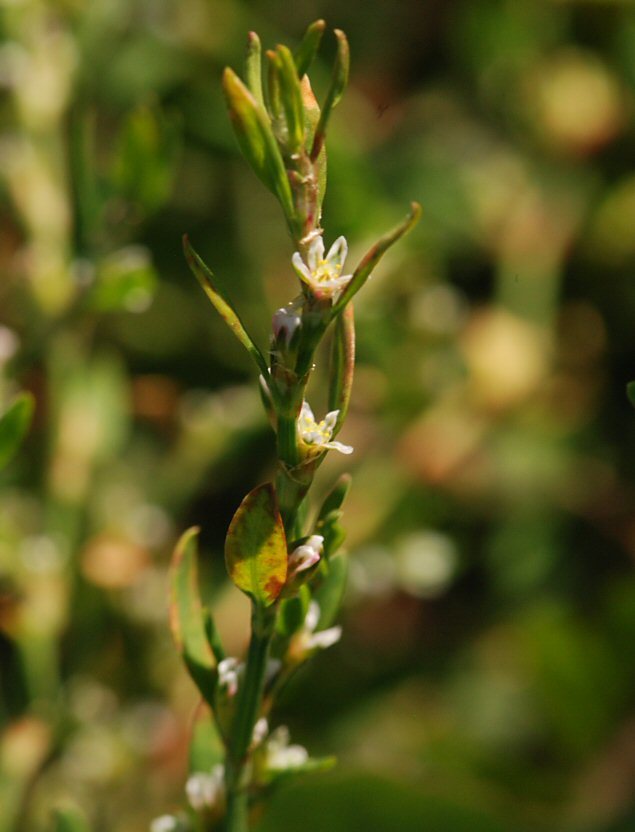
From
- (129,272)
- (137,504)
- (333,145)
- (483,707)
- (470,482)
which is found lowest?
(483,707)

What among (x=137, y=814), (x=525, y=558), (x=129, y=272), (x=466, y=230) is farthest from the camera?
Result: (x=466, y=230)

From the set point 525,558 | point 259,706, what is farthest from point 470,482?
point 259,706

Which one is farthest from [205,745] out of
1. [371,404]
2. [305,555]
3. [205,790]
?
[371,404]

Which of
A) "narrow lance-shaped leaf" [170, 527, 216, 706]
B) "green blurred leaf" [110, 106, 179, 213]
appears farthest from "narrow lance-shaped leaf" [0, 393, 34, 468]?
"green blurred leaf" [110, 106, 179, 213]

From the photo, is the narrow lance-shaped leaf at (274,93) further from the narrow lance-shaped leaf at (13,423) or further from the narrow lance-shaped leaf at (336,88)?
the narrow lance-shaped leaf at (13,423)

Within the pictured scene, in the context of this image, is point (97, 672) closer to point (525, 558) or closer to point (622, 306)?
point (525, 558)

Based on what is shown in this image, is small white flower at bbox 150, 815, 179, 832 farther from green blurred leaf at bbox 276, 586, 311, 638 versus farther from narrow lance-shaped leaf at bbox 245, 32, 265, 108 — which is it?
narrow lance-shaped leaf at bbox 245, 32, 265, 108

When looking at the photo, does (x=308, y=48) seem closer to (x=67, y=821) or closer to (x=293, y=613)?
(x=293, y=613)
